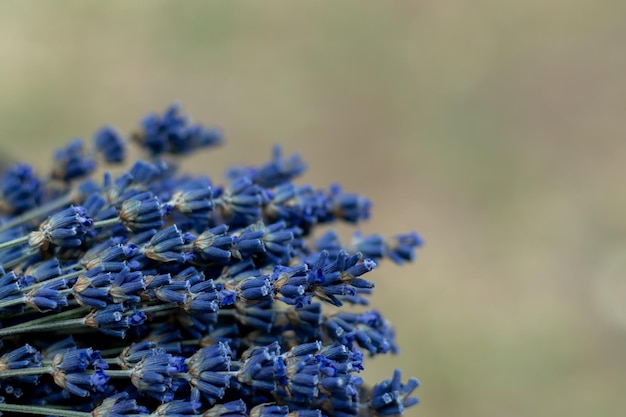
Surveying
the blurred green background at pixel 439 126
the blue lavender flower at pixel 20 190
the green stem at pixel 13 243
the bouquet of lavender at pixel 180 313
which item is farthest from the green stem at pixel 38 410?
the blurred green background at pixel 439 126

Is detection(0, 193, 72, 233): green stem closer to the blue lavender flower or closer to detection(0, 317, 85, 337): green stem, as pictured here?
the blue lavender flower

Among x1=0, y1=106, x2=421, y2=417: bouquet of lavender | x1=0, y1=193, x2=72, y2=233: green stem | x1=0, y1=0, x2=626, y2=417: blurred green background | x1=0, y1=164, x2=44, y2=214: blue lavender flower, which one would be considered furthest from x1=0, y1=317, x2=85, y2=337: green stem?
x1=0, y1=0, x2=626, y2=417: blurred green background

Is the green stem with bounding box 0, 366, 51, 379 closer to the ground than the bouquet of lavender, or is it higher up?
closer to the ground

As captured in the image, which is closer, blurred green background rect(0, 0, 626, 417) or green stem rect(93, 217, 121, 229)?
green stem rect(93, 217, 121, 229)

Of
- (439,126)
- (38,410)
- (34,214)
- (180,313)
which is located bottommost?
(38,410)

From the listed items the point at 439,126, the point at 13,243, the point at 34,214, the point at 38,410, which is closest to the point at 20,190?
the point at 34,214

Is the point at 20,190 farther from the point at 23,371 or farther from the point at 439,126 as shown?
the point at 439,126

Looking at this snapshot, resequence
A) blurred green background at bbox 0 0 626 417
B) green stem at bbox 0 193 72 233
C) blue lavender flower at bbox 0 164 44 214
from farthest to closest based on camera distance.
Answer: blurred green background at bbox 0 0 626 417, blue lavender flower at bbox 0 164 44 214, green stem at bbox 0 193 72 233

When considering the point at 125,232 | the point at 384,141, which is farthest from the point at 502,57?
the point at 125,232
